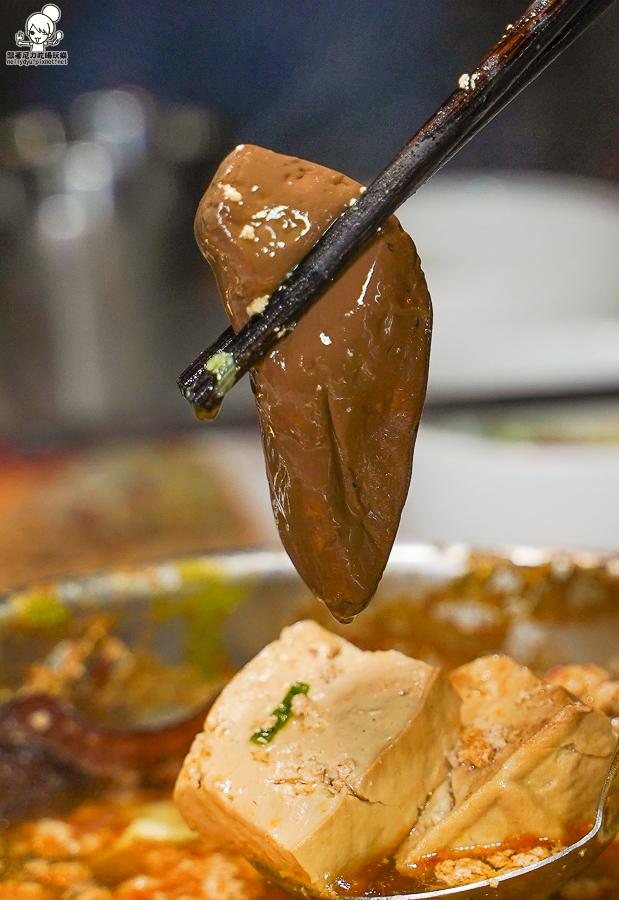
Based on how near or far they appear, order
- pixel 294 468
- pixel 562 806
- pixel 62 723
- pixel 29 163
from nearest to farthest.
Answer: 1. pixel 294 468
2. pixel 562 806
3. pixel 62 723
4. pixel 29 163

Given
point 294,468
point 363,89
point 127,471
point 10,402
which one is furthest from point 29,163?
point 294,468

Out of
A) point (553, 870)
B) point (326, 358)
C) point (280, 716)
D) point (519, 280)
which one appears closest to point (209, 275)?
point (519, 280)

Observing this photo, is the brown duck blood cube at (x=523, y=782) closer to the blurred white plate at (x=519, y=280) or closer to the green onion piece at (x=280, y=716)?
the green onion piece at (x=280, y=716)

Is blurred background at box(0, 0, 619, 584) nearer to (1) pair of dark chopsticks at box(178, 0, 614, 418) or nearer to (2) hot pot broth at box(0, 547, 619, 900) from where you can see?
(2) hot pot broth at box(0, 547, 619, 900)

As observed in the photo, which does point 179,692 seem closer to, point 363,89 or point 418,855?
point 418,855

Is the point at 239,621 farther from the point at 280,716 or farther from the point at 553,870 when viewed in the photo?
the point at 553,870

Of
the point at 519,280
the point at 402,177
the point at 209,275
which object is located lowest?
the point at 209,275
